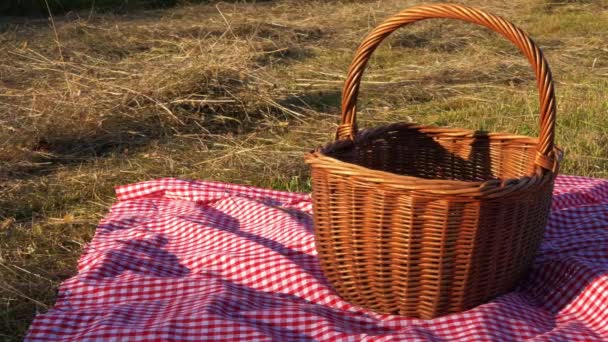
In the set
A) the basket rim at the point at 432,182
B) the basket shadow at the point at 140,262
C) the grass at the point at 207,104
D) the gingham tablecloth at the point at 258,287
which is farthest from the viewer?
the grass at the point at 207,104

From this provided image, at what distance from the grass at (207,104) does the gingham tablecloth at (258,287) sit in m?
0.21

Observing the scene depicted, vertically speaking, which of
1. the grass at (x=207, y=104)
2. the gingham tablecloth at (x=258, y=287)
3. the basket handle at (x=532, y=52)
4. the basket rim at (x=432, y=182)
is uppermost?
the basket handle at (x=532, y=52)

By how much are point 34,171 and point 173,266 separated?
4.46 ft

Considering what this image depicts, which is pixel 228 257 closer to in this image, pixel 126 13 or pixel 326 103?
pixel 326 103

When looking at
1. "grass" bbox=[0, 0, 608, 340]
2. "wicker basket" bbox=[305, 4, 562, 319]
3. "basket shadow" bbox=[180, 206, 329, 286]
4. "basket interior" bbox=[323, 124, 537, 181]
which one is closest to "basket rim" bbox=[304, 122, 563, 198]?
→ "wicker basket" bbox=[305, 4, 562, 319]

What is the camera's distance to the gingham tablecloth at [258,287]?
1.82 m

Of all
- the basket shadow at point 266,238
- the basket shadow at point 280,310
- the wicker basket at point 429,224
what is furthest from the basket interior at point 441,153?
the basket shadow at point 280,310

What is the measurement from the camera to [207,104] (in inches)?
163

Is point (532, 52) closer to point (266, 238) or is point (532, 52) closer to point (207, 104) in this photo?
point (266, 238)

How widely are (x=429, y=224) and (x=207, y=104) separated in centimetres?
256

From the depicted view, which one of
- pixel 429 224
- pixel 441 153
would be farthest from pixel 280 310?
pixel 441 153

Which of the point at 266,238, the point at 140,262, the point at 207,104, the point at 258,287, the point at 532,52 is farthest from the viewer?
the point at 207,104

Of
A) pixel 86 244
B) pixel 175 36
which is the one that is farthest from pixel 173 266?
pixel 175 36

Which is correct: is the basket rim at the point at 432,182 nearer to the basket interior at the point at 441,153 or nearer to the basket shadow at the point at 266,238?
the basket interior at the point at 441,153
